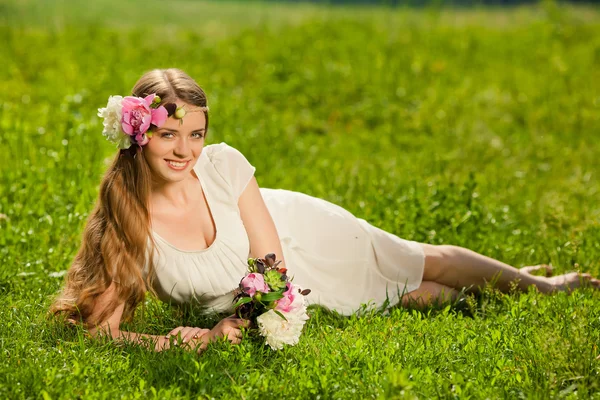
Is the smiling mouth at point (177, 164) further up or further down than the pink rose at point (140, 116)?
further down

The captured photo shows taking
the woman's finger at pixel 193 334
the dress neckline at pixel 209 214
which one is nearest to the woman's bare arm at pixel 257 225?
the dress neckline at pixel 209 214

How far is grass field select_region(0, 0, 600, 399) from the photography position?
3.45 m

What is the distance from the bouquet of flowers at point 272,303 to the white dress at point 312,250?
1.53 ft

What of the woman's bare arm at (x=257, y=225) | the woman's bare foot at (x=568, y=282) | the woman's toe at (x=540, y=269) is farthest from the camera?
the woman's toe at (x=540, y=269)

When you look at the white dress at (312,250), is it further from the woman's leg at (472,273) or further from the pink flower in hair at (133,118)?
the pink flower in hair at (133,118)

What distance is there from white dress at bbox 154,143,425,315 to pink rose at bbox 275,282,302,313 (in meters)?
0.52

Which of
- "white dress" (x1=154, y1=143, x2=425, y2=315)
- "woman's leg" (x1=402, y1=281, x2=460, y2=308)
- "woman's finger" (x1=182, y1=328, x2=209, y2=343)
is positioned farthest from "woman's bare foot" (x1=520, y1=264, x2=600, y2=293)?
"woman's finger" (x1=182, y1=328, x2=209, y2=343)

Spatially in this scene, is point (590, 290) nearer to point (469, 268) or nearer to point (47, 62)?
point (469, 268)

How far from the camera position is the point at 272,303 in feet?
11.4

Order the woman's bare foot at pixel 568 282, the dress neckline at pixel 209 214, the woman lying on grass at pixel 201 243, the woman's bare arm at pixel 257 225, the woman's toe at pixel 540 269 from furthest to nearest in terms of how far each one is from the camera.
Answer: the woman's toe at pixel 540 269
the woman's bare foot at pixel 568 282
the woman's bare arm at pixel 257 225
the dress neckline at pixel 209 214
the woman lying on grass at pixel 201 243

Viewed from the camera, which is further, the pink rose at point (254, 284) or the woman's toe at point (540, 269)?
the woman's toe at point (540, 269)

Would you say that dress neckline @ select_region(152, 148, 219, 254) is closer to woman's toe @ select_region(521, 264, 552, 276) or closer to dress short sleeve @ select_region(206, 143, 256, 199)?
dress short sleeve @ select_region(206, 143, 256, 199)

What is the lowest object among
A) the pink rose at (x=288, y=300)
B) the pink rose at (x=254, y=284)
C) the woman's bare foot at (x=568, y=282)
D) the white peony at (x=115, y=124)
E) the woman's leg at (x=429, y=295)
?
the woman's leg at (x=429, y=295)

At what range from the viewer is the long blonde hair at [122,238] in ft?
12.3
